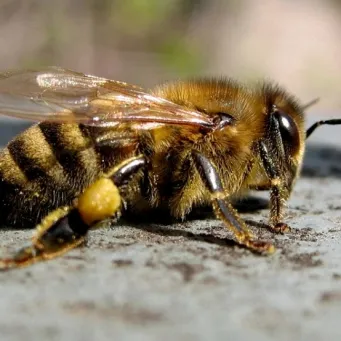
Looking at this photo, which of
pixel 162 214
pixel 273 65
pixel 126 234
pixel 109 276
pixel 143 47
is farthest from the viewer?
pixel 273 65

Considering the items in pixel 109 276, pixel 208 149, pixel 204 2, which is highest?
pixel 204 2

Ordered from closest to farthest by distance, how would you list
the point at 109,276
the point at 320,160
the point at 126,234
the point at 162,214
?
the point at 109,276, the point at 126,234, the point at 162,214, the point at 320,160

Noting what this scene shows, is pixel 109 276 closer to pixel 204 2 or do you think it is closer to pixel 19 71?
pixel 19 71

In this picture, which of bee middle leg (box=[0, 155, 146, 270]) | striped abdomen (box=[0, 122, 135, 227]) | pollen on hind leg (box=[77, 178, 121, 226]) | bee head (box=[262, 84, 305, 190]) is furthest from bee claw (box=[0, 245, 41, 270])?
bee head (box=[262, 84, 305, 190])

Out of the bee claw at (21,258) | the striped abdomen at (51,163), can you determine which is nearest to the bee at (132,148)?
the striped abdomen at (51,163)

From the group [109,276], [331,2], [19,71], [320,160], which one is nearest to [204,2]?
[331,2]

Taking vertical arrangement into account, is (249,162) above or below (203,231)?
above

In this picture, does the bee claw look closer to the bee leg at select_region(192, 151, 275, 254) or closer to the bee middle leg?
the bee middle leg
